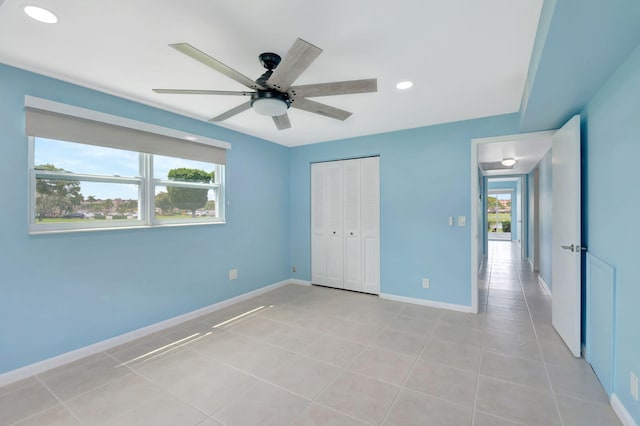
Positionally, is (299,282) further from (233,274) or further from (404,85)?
(404,85)

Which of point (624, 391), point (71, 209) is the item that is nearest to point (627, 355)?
point (624, 391)

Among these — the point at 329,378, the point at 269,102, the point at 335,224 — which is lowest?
the point at 329,378

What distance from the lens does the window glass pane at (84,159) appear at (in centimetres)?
230

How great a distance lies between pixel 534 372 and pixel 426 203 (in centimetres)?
207

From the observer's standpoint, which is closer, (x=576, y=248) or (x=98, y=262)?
(x=576, y=248)

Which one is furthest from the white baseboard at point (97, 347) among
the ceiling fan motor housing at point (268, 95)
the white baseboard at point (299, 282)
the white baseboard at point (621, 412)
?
the white baseboard at point (621, 412)

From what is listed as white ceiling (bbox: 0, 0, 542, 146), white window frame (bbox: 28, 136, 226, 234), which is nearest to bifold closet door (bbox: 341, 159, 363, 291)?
white ceiling (bbox: 0, 0, 542, 146)

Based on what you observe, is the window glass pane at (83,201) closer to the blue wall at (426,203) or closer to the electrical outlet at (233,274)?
the electrical outlet at (233,274)

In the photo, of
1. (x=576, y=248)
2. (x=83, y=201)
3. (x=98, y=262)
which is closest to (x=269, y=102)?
(x=83, y=201)

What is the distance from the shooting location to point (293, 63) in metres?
1.50

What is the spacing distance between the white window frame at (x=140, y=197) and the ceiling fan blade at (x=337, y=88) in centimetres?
205

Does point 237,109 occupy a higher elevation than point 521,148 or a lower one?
lower

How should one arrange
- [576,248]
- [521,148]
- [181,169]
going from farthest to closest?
[521,148] < [181,169] < [576,248]

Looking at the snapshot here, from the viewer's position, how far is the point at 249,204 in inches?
161
